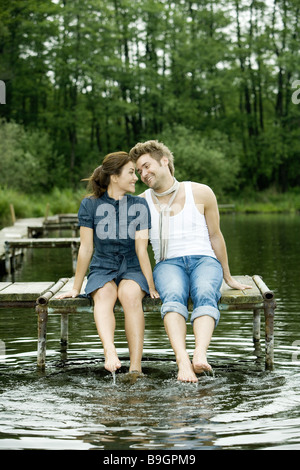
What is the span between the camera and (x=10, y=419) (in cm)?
463

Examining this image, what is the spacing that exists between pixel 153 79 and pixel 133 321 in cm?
4535

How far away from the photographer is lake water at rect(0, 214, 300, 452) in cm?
420

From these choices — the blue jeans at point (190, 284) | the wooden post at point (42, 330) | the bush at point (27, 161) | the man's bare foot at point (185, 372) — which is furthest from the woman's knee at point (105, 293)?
the bush at point (27, 161)

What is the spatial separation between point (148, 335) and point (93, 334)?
546 millimetres

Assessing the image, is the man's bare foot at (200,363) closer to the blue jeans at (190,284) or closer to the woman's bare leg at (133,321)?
the blue jeans at (190,284)

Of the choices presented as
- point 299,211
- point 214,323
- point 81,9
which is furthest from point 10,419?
point 81,9

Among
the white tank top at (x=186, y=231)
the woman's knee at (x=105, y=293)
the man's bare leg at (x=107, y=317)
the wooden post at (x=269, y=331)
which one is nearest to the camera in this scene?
the man's bare leg at (x=107, y=317)

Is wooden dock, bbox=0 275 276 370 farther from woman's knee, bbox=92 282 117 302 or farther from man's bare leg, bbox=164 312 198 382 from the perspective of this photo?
man's bare leg, bbox=164 312 198 382

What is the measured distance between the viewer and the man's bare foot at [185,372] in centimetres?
509

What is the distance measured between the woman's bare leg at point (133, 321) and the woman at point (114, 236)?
32mm

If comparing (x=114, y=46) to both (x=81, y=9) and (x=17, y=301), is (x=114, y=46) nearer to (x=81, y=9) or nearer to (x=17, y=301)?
(x=81, y=9)

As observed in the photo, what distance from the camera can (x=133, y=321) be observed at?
5562 millimetres

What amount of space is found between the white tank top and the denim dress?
0.10 metres

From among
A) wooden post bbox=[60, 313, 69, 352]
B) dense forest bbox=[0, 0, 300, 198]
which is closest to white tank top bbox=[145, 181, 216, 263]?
wooden post bbox=[60, 313, 69, 352]
